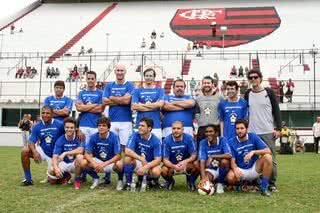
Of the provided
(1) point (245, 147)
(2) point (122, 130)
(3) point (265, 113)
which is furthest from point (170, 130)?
(3) point (265, 113)

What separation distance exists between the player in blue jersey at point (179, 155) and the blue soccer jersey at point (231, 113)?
1.92 ft

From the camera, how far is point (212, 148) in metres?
6.79

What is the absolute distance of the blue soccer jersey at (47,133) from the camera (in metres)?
7.50

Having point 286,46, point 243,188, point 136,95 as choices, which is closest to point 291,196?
point 243,188

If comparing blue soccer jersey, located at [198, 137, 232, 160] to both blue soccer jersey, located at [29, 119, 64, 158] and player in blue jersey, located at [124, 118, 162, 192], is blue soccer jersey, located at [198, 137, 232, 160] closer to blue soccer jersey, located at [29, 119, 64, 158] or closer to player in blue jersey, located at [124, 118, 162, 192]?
player in blue jersey, located at [124, 118, 162, 192]

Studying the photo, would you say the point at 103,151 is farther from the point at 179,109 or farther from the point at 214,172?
the point at 214,172

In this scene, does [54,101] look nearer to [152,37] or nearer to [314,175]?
[314,175]

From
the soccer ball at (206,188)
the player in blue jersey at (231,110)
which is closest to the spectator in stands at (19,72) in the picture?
the player in blue jersey at (231,110)

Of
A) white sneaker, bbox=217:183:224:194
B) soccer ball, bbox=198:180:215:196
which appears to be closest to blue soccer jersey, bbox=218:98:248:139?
white sneaker, bbox=217:183:224:194

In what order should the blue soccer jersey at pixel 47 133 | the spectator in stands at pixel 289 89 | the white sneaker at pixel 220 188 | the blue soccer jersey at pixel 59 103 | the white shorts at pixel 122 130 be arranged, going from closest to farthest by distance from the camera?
the white sneaker at pixel 220 188, the blue soccer jersey at pixel 47 133, the white shorts at pixel 122 130, the blue soccer jersey at pixel 59 103, the spectator in stands at pixel 289 89

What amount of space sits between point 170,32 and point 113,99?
31.0 metres

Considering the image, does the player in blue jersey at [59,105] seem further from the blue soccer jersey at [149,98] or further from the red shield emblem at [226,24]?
the red shield emblem at [226,24]

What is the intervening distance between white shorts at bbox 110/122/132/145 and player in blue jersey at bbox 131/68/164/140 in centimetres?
35

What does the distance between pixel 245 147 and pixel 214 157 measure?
47 centimetres
